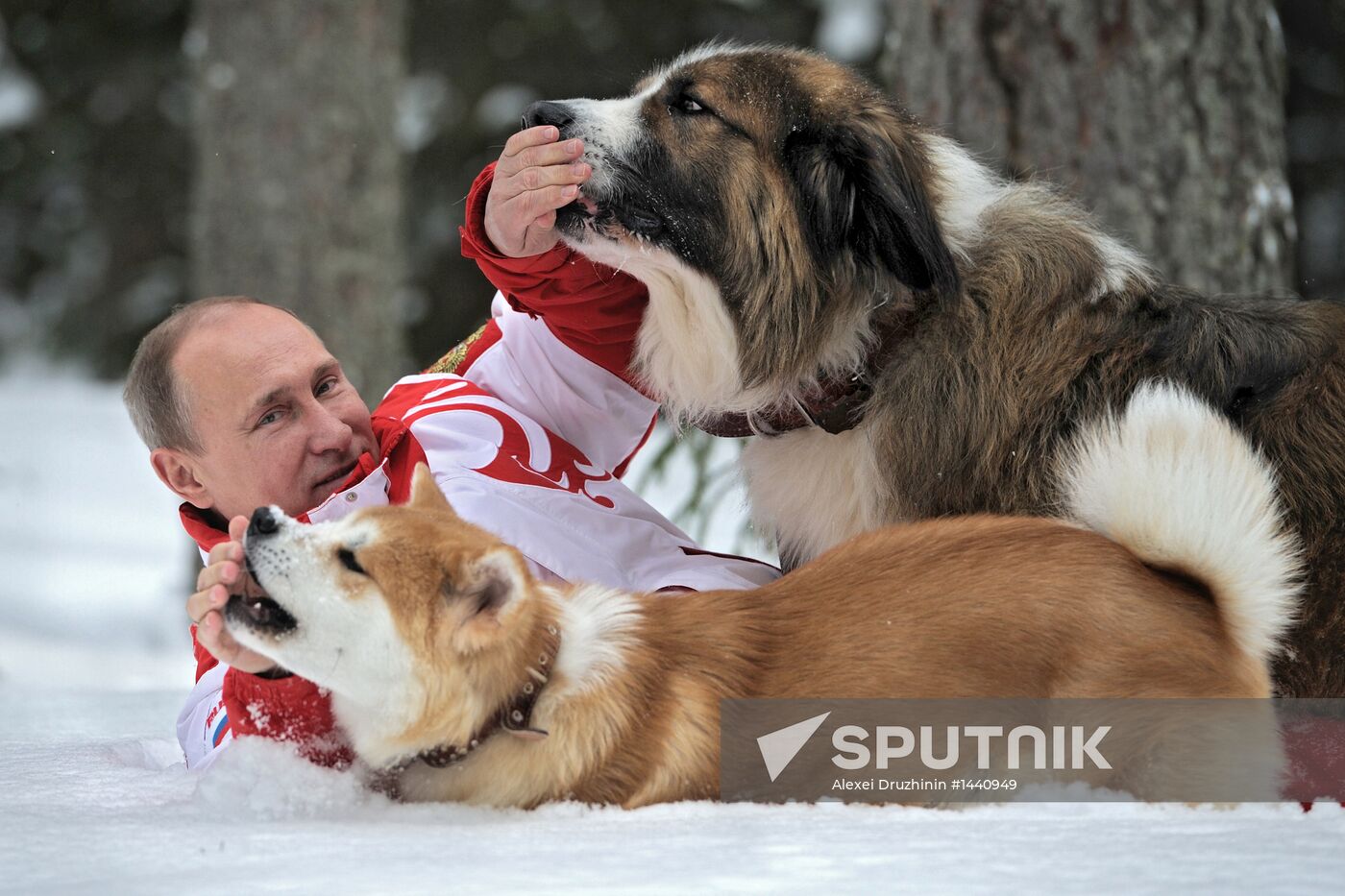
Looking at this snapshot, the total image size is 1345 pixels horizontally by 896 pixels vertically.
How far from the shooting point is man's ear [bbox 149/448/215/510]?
3482mm

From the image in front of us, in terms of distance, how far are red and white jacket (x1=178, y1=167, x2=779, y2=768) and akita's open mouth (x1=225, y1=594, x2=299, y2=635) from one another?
566mm

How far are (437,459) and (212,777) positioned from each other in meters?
1.06

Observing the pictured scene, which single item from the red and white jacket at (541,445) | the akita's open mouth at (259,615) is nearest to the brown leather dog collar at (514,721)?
the akita's open mouth at (259,615)

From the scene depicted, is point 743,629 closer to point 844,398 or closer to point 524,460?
point 844,398

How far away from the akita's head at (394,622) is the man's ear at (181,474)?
1162mm

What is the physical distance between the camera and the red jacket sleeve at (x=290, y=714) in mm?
2592

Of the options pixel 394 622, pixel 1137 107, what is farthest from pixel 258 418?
pixel 1137 107

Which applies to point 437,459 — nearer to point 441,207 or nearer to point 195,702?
point 195,702

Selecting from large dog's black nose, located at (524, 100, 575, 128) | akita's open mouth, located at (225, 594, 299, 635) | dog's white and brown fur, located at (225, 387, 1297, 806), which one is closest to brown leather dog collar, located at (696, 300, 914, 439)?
dog's white and brown fur, located at (225, 387, 1297, 806)

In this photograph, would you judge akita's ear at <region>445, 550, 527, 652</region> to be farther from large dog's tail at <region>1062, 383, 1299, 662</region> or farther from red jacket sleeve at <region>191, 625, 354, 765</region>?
large dog's tail at <region>1062, 383, 1299, 662</region>

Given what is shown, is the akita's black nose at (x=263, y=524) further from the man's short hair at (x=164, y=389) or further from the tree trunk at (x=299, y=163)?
the tree trunk at (x=299, y=163)

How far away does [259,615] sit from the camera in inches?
95.2

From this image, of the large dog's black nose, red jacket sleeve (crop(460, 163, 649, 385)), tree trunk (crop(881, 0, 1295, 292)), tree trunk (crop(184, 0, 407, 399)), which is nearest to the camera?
the large dog's black nose

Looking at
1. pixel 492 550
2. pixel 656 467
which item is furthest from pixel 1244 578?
pixel 656 467
